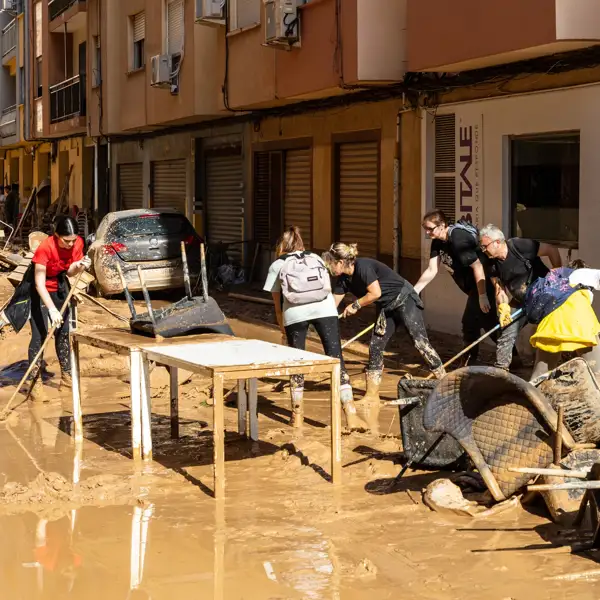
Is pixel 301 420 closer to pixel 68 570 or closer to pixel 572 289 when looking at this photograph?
pixel 572 289

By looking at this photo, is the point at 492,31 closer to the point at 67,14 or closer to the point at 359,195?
the point at 359,195

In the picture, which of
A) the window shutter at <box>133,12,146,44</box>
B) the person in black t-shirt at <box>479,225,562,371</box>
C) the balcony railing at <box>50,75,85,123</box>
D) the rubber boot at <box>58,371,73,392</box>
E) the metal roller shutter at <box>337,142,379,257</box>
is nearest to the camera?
the person in black t-shirt at <box>479,225,562,371</box>

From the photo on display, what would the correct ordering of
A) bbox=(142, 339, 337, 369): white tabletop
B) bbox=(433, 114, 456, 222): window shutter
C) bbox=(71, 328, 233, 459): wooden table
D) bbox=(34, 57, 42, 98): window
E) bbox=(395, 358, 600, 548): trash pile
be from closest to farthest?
bbox=(395, 358, 600, 548): trash pile → bbox=(142, 339, 337, 369): white tabletop → bbox=(71, 328, 233, 459): wooden table → bbox=(433, 114, 456, 222): window shutter → bbox=(34, 57, 42, 98): window

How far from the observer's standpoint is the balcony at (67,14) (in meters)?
31.5

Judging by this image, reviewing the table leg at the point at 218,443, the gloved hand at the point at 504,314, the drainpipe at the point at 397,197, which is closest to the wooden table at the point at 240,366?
the table leg at the point at 218,443

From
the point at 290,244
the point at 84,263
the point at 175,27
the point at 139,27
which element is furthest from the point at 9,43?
the point at 290,244

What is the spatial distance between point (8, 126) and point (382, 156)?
2991 centimetres

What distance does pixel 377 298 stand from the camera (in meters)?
A: 10.2

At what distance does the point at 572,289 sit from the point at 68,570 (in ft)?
12.9

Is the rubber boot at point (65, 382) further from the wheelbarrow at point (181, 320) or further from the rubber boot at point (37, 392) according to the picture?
the wheelbarrow at point (181, 320)

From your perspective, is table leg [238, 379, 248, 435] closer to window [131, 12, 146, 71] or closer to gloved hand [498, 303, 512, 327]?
gloved hand [498, 303, 512, 327]

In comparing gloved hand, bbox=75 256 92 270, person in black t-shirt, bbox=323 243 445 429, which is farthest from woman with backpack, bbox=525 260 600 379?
gloved hand, bbox=75 256 92 270

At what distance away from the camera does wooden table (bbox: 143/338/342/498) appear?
7.30 meters

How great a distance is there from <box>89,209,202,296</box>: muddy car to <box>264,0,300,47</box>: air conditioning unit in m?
3.75
